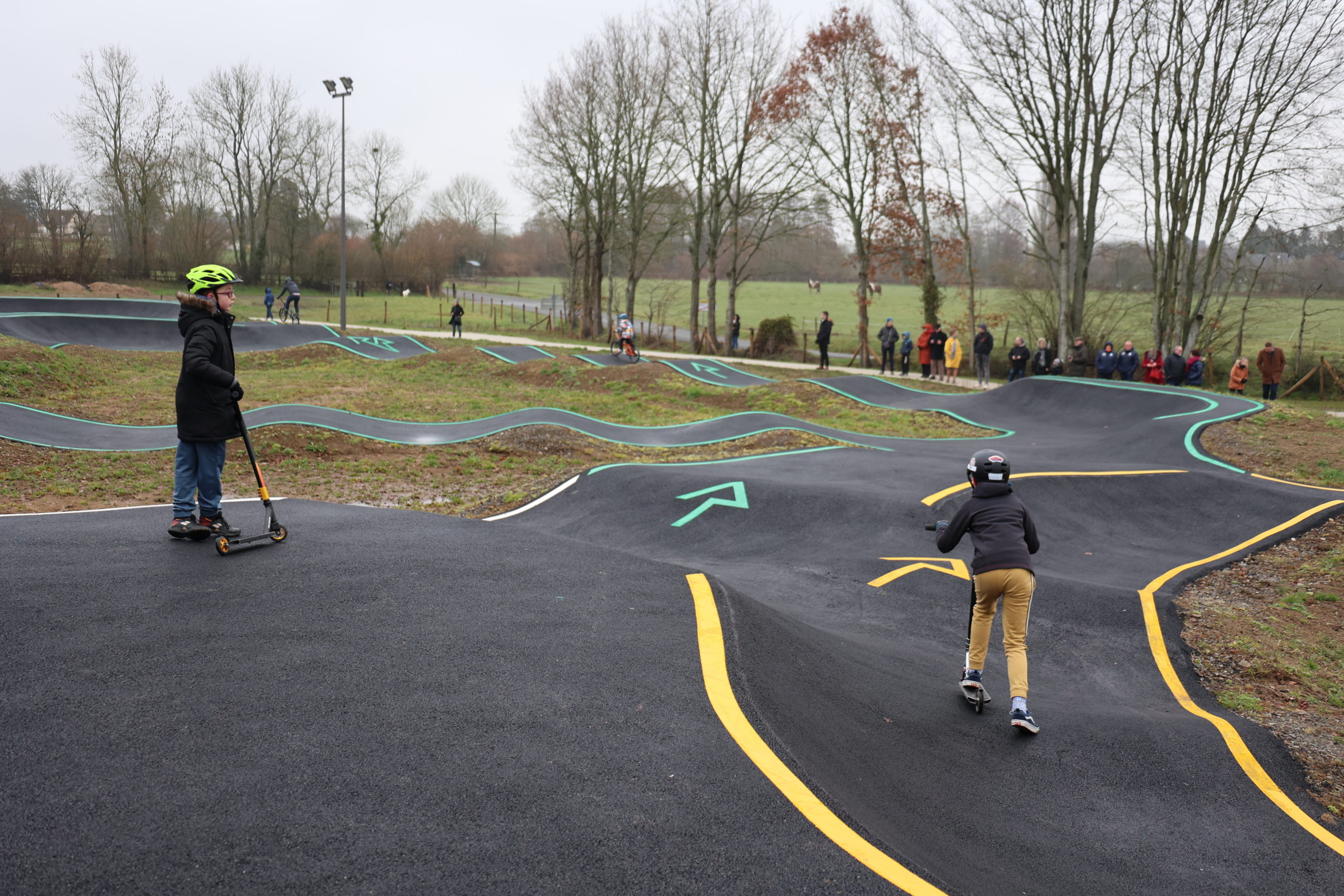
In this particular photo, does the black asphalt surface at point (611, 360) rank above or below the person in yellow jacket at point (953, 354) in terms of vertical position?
below

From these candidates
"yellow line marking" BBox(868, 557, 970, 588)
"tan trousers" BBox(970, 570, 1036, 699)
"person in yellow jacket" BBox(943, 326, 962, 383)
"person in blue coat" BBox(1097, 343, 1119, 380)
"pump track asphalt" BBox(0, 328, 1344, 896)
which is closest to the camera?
"pump track asphalt" BBox(0, 328, 1344, 896)

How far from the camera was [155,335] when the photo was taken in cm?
3005

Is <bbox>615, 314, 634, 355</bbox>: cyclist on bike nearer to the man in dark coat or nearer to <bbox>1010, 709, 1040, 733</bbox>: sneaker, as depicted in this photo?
the man in dark coat

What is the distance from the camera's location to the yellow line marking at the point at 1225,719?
4711 mm

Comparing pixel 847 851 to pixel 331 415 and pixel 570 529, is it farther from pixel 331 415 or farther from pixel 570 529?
pixel 331 415

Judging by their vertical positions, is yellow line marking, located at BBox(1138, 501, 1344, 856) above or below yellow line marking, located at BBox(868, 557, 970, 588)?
below

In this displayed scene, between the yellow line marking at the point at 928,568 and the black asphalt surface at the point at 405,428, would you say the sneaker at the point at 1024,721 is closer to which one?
the yellow line marking at the point at 928,568

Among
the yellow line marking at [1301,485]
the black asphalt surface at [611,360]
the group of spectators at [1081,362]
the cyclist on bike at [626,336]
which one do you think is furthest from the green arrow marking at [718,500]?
the cyclist on bike at [626,336]

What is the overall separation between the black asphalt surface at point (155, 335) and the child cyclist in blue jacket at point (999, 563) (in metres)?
26.8

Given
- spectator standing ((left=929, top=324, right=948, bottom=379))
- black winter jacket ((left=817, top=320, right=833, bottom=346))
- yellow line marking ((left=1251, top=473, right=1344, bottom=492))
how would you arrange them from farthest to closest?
black winter jacket ((left=817, top=320, right=833, bottom=346))
spectator standing ((left=929, top=324, right=948, bottom=379))
yellow line marking ((left=1251, top=473, right=1344, bottom=492))

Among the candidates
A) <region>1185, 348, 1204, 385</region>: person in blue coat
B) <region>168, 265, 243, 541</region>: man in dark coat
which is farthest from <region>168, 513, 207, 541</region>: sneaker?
<region>1185, 348, 1204, 385</region>: person in blue coat

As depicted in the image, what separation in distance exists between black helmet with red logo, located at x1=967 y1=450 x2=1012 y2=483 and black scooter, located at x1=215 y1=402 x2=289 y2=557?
5196 millimetres

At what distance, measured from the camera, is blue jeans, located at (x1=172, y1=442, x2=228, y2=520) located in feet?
19.6

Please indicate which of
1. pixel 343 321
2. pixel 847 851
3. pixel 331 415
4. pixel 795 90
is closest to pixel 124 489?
pixel 331 415
